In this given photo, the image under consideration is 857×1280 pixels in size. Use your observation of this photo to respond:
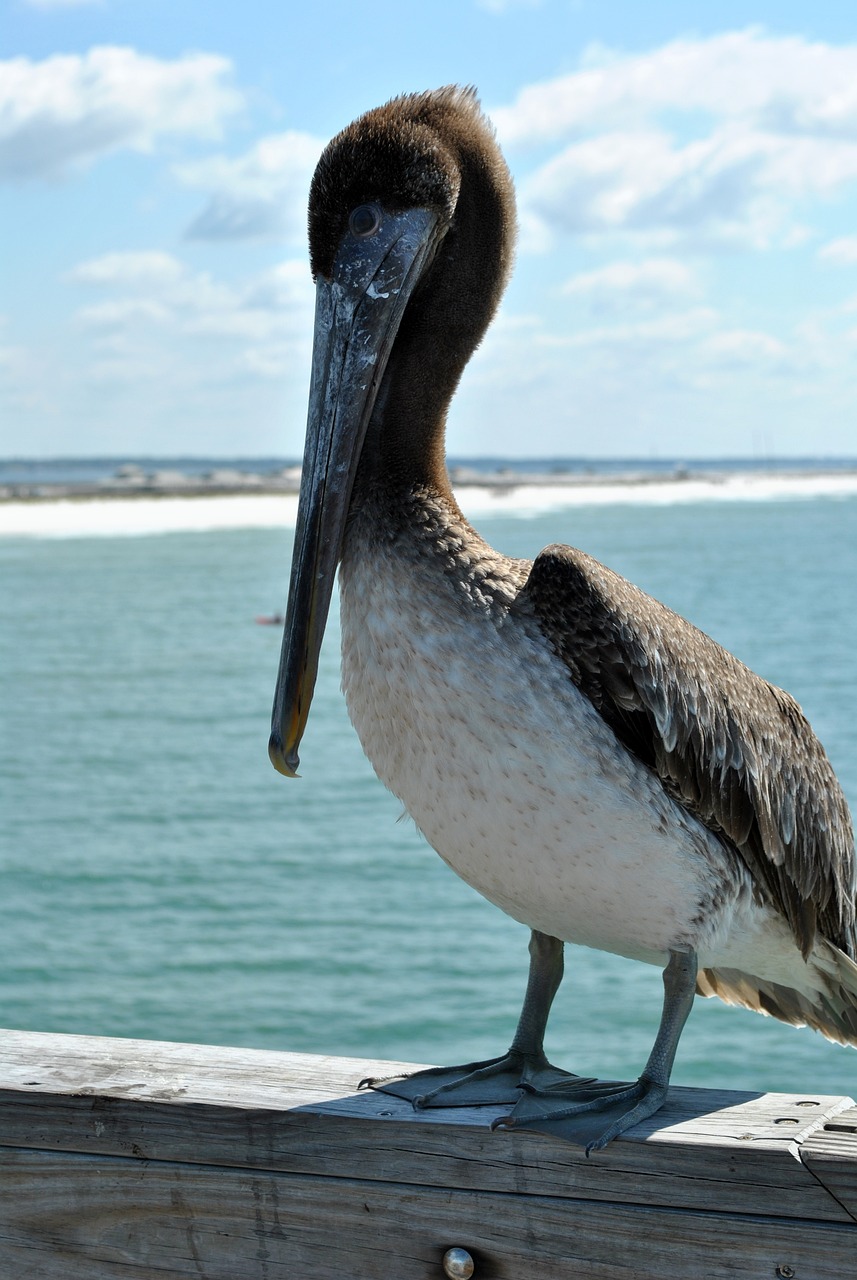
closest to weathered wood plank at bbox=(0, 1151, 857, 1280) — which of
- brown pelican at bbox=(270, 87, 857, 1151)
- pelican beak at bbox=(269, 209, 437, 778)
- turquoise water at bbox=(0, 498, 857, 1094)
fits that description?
brown pelican at bbox=(270, 87, 857, 1151)

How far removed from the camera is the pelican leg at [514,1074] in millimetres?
1901

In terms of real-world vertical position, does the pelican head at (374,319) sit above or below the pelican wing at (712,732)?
above

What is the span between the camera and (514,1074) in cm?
215

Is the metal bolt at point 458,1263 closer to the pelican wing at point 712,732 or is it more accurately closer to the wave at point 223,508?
the pelican wing at point 712,732

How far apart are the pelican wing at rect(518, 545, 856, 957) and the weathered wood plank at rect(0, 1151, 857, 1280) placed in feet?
2.45

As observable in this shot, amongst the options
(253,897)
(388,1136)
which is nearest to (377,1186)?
(388,1136)

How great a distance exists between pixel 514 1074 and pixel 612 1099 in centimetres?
29

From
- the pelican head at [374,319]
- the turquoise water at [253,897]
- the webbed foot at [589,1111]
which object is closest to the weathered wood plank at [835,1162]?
the webbed foot at [589,1111]

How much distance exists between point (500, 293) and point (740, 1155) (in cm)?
143

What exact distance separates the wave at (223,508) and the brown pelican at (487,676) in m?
52.7

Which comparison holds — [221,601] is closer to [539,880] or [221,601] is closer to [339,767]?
[339,767]

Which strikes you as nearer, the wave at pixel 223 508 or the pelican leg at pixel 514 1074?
the pelican leg at pixel 514 1074

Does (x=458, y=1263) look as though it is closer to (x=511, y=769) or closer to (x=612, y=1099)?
(x=612, y=1099)

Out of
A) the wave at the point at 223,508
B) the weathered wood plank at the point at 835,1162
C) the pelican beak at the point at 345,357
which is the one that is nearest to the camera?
the weathered wood plank at the point at 835,1162
